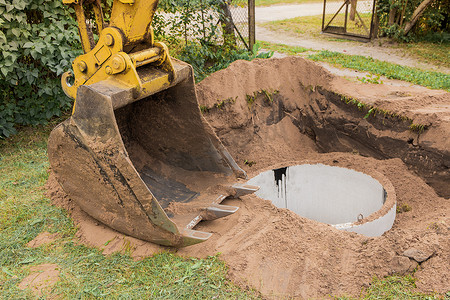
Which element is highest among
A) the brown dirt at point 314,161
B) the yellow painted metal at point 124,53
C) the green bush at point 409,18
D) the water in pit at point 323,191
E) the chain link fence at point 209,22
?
the yellow painted metal at point 124,53

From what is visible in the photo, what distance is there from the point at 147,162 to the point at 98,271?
1.51 meters

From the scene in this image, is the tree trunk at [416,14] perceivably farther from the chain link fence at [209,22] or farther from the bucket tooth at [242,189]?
the bucket tooth at [242,189]

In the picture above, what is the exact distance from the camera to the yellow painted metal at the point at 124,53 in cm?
312

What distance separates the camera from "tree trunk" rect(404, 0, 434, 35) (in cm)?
1052

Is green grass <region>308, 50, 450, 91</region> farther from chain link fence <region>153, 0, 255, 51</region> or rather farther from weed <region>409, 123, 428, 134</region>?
weed <region>409, 123, 428, 134</region>

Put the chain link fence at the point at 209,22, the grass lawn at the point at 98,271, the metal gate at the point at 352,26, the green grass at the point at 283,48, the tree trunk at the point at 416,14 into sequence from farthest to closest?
the metal gate at the point at 352,26 → the tree trunk at the point at 416,14 → the green grass at the point at 283,48 → the chain link fence at the point at 209,22 → the grass lawn at the point at 98,271

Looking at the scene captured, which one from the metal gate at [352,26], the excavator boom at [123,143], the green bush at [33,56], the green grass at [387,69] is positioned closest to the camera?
the excavator boom at [123,143]

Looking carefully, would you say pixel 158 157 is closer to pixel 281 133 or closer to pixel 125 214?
pixel 125 214

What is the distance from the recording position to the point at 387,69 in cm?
800

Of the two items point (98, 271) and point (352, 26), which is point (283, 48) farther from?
point (98, 271)

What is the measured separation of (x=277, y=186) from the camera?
5578mm

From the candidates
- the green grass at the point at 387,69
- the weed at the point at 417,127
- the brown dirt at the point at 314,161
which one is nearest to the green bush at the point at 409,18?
the green grass at the point at 387,69

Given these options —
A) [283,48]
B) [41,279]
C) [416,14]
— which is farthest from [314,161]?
[416,14]

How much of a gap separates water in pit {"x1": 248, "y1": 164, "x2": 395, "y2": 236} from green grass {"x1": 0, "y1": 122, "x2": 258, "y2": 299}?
226cm
